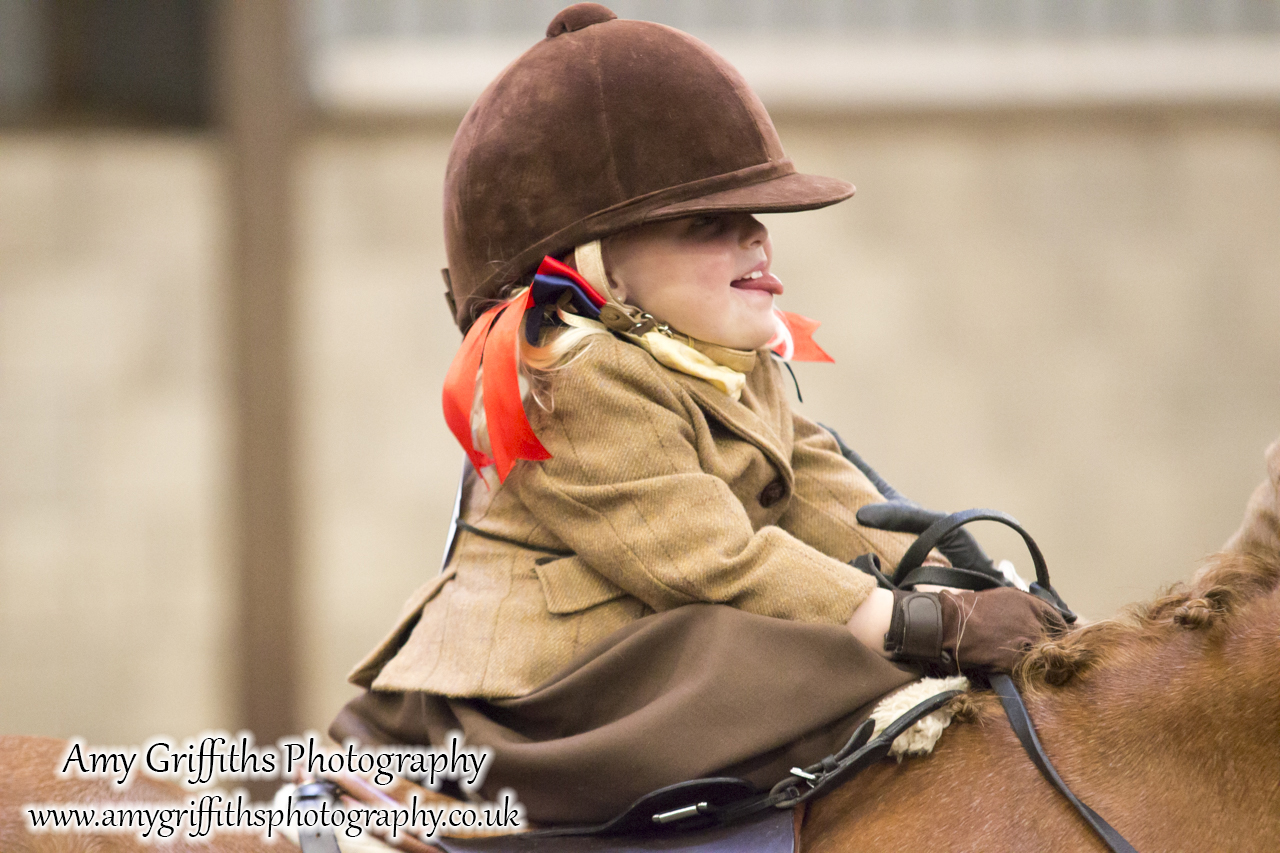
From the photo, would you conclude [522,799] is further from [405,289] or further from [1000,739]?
[405,289]

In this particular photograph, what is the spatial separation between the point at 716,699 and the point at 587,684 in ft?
0.41

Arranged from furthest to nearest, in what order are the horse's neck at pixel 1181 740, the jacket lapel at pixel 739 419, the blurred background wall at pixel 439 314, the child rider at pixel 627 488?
the blurred background wall at pixel 439 314
the jacket lapel at pixel 739 419
the child rider at pixel 627 488
the horse's neck at pixel 1181 740

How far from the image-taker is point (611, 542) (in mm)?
1012

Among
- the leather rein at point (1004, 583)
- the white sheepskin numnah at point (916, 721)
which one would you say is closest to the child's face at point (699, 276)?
the leather rein at point (1004, 583)

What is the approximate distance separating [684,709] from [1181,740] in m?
0.40

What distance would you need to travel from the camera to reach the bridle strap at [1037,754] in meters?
0.87

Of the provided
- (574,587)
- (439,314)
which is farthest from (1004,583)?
(439,314)

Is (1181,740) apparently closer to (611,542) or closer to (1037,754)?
(1037,754)

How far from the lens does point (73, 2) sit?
3.71 m

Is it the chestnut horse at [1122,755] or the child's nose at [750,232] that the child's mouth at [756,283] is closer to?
the child's nose at [750,232]

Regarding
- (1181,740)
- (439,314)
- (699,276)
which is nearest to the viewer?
(1181,740)

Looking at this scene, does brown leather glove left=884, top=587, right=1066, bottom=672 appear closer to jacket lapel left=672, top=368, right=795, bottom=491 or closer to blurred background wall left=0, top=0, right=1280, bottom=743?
jacket lapel left=672, top=368, right=795, bottom=491

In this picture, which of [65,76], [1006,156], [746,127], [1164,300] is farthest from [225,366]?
[1164,300]

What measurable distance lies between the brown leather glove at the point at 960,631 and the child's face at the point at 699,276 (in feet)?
1.05
